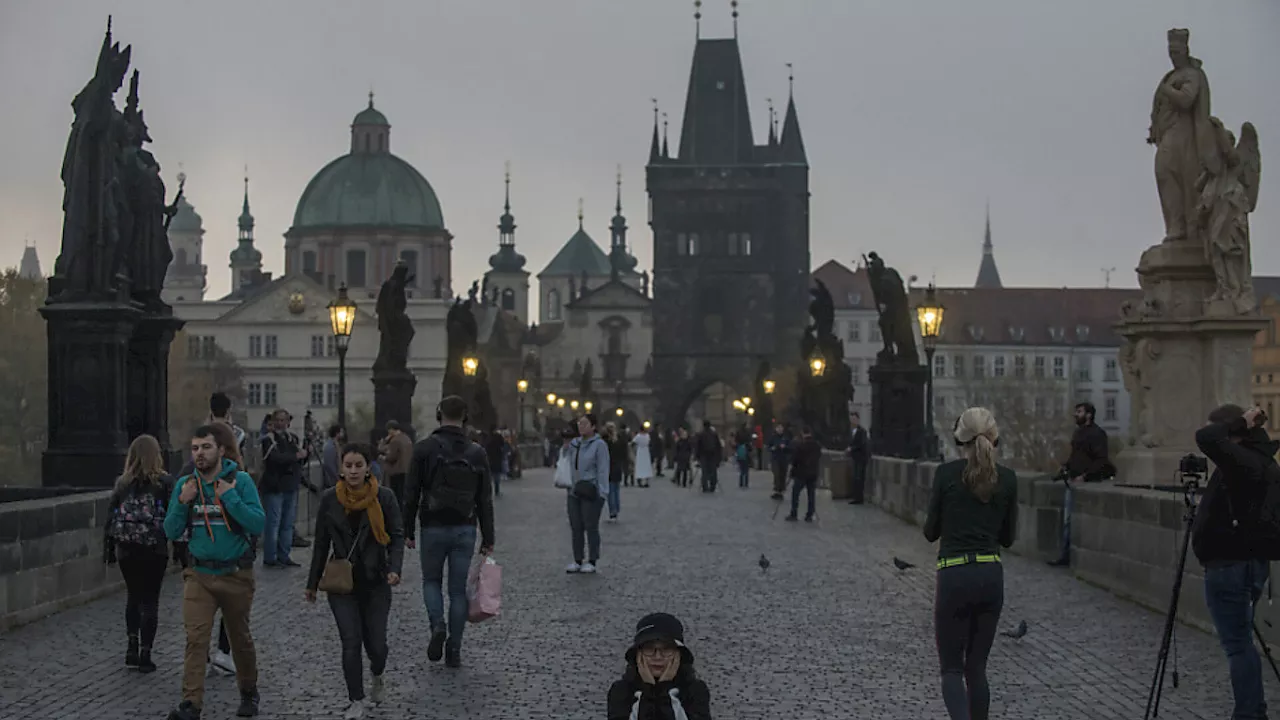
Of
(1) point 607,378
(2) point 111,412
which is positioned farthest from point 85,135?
(1) point 607,378

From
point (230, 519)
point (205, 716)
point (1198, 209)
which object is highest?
point (1198, 209)

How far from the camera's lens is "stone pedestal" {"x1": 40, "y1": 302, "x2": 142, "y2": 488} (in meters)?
17.7

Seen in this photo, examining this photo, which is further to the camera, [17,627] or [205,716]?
[17,627]

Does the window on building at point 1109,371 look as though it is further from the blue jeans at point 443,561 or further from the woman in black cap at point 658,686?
the woman in black cap at point 658,686

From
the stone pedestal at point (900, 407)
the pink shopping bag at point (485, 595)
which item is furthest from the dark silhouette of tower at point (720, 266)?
the pink shopping bag at point (485, 595)

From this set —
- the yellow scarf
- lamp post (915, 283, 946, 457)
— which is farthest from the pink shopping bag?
lamp post (915, 283, 946, 457)

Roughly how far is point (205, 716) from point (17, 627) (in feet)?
13.8

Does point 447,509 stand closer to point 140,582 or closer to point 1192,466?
point 140,582

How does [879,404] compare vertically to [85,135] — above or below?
below

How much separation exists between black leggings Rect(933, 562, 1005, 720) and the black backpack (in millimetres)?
4407

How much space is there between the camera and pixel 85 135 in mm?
18047

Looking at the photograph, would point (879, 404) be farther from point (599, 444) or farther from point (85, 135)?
point (85, 135)

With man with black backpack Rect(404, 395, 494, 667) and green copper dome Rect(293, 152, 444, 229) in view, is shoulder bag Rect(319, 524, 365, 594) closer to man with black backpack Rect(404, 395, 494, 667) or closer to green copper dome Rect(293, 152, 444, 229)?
man with black backpack Rect(404, 395, 494, 667)

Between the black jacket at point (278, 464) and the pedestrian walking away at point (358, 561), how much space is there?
343 inches
